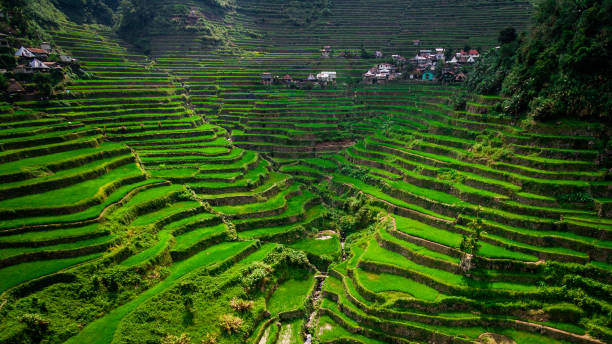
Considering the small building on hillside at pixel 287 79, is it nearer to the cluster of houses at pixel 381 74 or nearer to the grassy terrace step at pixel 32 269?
the cluster of houses at pixel 381 74

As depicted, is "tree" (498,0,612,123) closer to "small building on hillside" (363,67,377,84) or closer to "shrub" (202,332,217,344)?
"small building on hillside" (363,67,377,84)

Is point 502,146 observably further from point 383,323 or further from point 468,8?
point 468,8

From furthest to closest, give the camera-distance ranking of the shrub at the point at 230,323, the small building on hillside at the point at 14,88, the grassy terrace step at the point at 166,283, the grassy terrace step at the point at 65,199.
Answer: the small building on hillside at the point at 14,88 → the grassy terrace step at the point at 65,199 → the shrub at the point at 230,323 → the grassy terrace step at the point at 166,283

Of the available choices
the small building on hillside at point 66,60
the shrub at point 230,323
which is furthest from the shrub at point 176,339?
the small building on hillside at point 66,60

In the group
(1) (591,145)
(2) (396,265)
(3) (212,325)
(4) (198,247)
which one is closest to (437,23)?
(1) (591,145)

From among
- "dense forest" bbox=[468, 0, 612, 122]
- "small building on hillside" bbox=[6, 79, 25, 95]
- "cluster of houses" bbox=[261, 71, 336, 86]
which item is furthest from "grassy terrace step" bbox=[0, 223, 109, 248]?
"cluster of houses" bbox=[261, 71, 336, 86]

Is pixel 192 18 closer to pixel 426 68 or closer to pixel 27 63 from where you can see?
pixel 27 63

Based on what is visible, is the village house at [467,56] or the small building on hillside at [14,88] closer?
the small building on hillside at [14,88]
